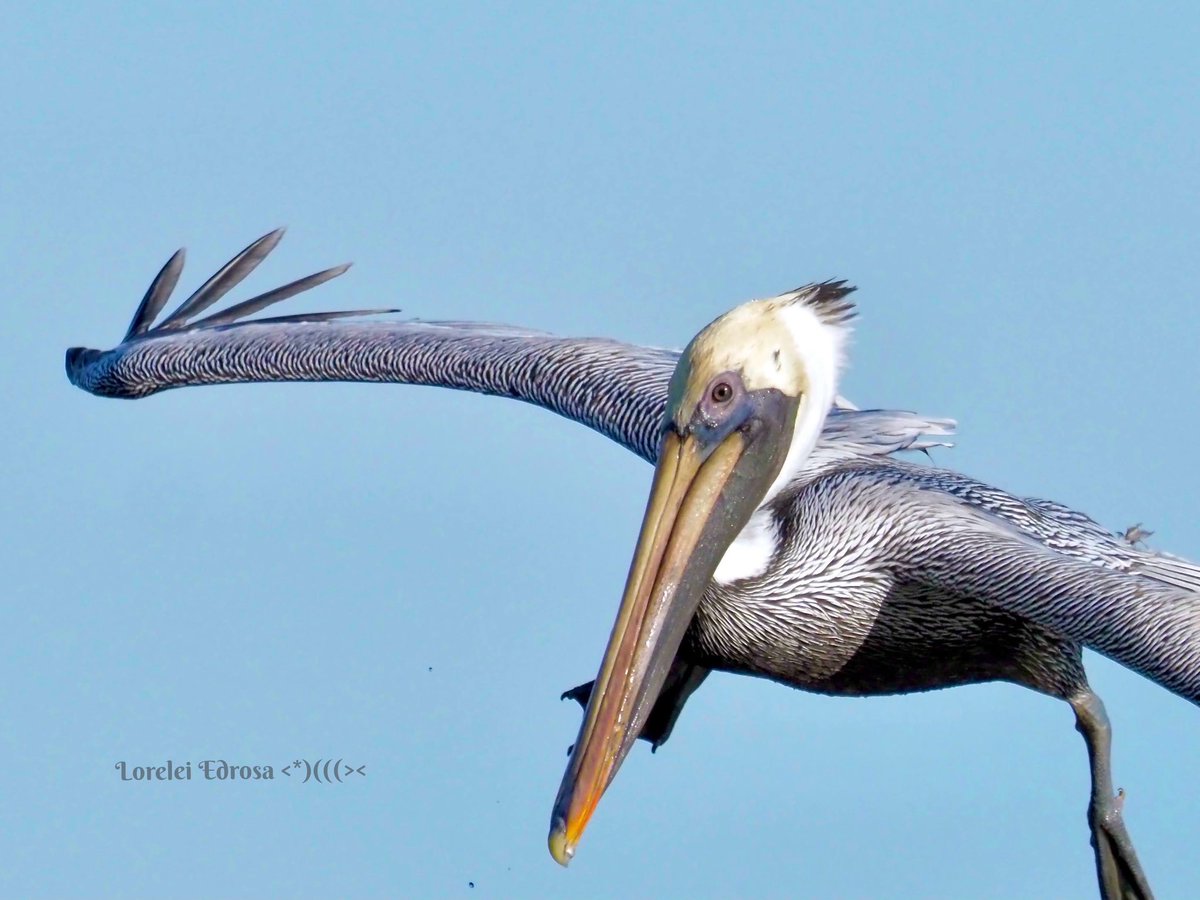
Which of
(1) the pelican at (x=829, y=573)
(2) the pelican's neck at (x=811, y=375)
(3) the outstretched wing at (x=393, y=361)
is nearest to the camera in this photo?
(1) the pelican at (x=829, y=573)

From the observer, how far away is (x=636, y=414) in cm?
916

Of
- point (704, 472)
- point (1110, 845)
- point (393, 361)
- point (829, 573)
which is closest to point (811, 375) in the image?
point (704, 472)

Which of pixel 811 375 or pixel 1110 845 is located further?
pixel 1110 845

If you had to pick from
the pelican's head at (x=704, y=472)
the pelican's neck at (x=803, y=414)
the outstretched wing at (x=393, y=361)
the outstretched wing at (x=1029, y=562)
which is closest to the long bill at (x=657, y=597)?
the pelican's head at (x=704, y=472)

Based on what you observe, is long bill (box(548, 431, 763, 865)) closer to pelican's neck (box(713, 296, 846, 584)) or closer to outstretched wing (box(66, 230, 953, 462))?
pelican's neck (box(713, 296, 846, 584))

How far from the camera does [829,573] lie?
775 centimetres

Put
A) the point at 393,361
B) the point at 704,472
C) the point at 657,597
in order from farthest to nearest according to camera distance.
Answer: the point at 393,361 → the point at 704,472 → the point at 657,597

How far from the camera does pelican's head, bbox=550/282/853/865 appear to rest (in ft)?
22.4

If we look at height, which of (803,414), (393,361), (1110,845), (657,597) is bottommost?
(1110,845)

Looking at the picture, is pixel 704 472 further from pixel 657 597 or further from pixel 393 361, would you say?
pixel 393 361

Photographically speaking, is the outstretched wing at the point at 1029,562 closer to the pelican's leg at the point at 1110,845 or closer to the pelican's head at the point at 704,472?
the pelican's head at the point at 704,472

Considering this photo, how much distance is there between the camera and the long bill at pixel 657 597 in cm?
674

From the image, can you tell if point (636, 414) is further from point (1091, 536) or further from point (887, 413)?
point (1091, 536)

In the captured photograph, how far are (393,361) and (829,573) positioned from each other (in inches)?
121
